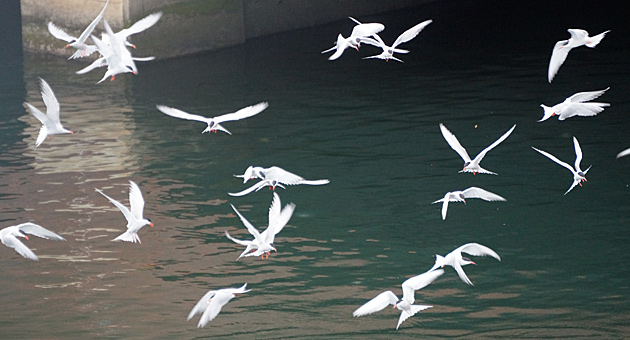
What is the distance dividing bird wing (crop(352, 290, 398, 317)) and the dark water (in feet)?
1.14

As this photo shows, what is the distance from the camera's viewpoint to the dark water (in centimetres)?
1211

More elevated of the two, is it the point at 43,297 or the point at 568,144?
the point at 568,144

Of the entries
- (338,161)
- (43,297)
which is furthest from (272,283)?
(338,161)

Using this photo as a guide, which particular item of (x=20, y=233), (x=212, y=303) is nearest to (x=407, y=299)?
(x=212, y=303)

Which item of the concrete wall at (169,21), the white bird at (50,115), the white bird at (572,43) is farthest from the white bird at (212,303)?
the concrete wall at (169,21)

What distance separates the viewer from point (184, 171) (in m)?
18.5

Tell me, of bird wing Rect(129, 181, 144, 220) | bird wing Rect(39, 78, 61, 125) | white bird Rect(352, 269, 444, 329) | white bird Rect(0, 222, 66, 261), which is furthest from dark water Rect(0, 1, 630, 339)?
bird wing Rect(39, 78, 61, 125)

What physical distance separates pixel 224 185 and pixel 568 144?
7.01m

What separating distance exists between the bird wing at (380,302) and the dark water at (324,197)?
347 millimetres

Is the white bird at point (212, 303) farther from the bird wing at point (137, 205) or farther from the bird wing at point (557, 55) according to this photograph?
the bird wing at point (557, 55)

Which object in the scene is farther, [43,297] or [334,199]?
[334,199]

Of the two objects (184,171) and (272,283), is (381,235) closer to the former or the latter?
(272,283)

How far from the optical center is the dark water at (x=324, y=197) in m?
12.1

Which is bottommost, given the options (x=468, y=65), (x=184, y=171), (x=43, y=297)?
(x=43, y=297)
